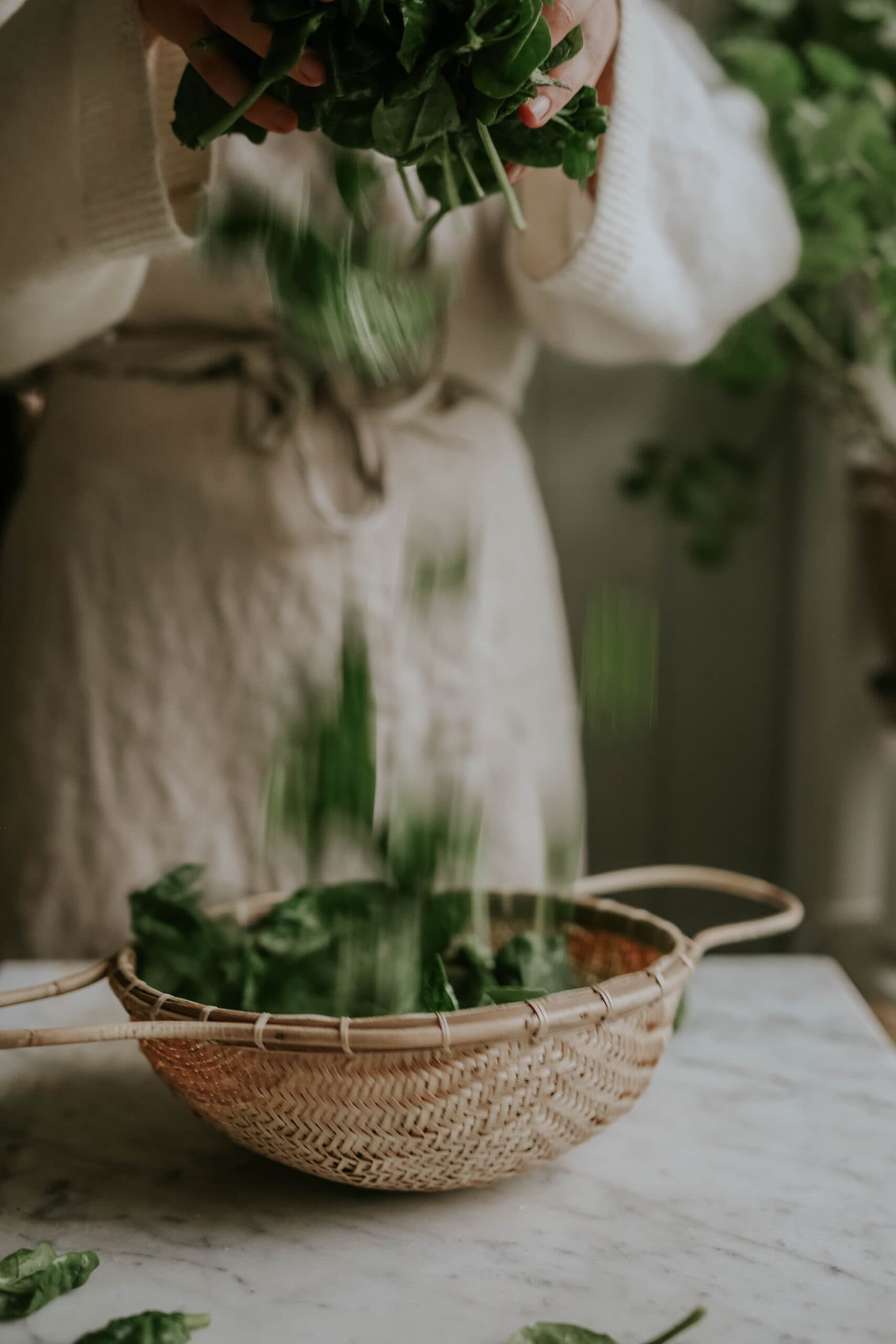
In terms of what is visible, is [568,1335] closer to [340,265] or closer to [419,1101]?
[419,1101]

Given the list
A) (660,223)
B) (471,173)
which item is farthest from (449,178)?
(660,223)

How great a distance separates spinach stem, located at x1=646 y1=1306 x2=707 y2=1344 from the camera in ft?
1.10

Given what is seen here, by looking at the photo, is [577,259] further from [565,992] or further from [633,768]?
[633,768]

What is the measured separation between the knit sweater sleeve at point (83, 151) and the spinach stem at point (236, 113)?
10 cm

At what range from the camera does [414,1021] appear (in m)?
0.37

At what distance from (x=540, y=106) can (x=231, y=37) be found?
0.38ft

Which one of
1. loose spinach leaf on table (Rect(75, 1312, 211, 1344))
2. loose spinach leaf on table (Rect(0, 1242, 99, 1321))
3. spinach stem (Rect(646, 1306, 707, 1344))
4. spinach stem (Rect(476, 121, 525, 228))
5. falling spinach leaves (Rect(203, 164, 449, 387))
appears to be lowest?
loose spinach leaf on table (Rect(0, 1242, 99, 1321))

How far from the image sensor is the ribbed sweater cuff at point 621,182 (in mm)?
563

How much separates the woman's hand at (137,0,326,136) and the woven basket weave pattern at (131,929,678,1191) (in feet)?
1.12

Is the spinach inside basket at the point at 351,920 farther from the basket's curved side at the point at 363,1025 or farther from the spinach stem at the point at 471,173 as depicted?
the spinach stem at the point at 471,173

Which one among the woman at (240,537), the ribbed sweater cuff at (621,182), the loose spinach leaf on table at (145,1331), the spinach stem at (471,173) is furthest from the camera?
the woman at (240,537)

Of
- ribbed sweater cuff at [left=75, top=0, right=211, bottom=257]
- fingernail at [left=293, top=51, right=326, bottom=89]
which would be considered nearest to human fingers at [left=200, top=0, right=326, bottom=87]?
fingernail at [left=293, top=51, right=326, bottom=89]

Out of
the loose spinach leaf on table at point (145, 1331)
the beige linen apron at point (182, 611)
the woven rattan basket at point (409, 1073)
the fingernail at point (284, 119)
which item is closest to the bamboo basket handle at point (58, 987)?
the woven rattan basket at point (409, 1073)

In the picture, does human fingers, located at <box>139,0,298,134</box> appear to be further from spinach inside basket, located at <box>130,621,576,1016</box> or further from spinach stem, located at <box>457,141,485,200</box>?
spinach inside basket, located at <box>130,621,576,1016</box>
